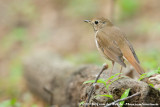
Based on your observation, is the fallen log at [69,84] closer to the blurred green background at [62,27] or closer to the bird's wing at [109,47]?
the bird's wing at [109,47]

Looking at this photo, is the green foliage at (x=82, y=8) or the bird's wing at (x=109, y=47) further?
the green foliage at (x=82, y=8)

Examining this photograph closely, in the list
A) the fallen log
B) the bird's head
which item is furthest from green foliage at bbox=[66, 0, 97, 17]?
the bird's head

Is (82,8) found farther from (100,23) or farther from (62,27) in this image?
(100,23)

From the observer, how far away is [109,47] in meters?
4.72

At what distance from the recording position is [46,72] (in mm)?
7090

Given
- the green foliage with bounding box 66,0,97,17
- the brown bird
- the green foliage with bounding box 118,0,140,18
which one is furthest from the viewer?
the green foliage with bounding box 66,0,97,17

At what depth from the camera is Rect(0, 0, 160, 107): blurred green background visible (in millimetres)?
10055

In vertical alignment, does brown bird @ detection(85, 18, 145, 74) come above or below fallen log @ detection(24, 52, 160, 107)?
above

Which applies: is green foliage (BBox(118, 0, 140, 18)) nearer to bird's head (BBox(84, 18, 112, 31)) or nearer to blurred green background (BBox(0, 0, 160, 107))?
blurred green background (BBox(0, 0, 160, 107))

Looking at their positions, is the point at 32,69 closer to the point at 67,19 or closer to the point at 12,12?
the point at 67,19

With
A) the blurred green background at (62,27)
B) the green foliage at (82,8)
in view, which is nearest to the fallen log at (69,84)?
the blurred green background at (62,27)

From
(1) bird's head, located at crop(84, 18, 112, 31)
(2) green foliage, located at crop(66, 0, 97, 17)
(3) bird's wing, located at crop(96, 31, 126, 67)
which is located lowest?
(3) bird's wing, located at crop(96, 31, 126, 67)

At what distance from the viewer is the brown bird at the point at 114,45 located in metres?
4.40

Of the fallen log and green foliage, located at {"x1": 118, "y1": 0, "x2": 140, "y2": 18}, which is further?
green foliage, located at {"x1": 118, "y1": 0, "x2": 140, "y2": 18}
